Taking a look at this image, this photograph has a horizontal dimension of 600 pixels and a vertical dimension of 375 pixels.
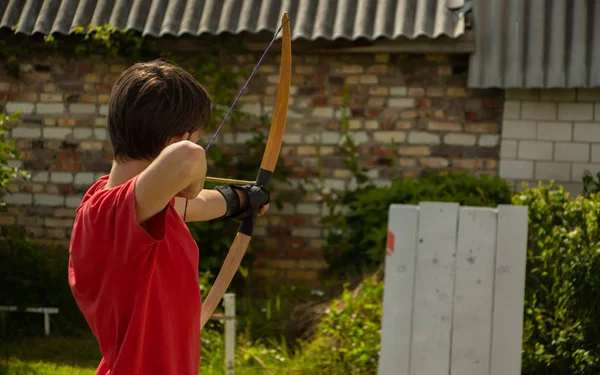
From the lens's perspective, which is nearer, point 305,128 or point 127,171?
point 127,171

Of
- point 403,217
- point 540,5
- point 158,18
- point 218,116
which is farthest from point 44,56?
point 403,217

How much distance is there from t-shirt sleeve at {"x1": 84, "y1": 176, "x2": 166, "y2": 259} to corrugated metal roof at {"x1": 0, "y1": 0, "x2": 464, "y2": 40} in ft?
16.4

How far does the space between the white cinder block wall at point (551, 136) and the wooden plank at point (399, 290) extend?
3.26 metres

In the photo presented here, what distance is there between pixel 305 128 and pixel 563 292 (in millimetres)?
3126

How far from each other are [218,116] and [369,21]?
138 centimetres

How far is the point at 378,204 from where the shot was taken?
6.96 meters

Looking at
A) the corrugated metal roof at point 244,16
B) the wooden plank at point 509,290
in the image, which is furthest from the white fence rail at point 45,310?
the wooden plank at point 509,290

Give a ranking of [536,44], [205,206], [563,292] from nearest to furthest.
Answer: [205,206]
[563,292]
[536,44]

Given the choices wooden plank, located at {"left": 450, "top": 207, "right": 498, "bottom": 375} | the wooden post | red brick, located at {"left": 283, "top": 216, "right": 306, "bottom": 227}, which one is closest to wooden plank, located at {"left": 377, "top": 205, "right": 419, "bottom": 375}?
wooden plank, located at {"left": 450, "top": 207, "right": 498, "bottom": 375}

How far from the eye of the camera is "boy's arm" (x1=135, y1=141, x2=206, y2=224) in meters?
2.07

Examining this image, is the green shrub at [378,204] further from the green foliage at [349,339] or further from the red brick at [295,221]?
the green foliage at [349,339]

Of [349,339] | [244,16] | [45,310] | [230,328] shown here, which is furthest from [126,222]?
[244,16]

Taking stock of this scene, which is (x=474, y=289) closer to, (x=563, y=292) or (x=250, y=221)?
(x=563, y=292)

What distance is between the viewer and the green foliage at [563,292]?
479cm
